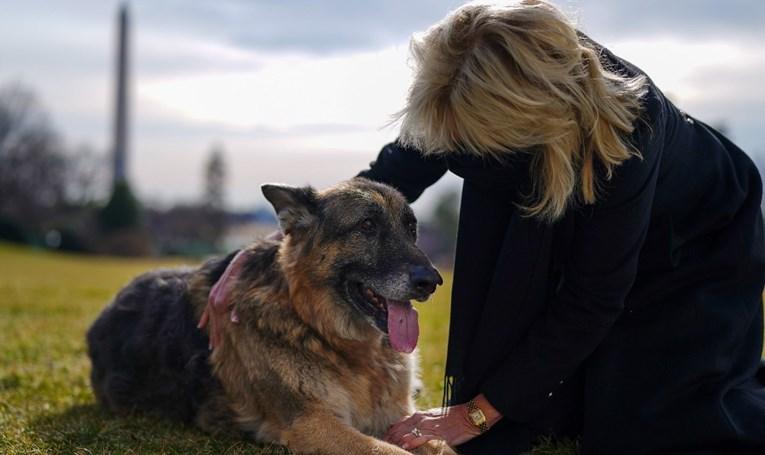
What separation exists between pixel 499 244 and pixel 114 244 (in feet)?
200

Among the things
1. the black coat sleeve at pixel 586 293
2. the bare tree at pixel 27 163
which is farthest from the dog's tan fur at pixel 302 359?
the bare tree at pixel 27 163

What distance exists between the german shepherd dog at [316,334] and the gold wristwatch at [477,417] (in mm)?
211

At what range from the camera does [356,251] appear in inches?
181

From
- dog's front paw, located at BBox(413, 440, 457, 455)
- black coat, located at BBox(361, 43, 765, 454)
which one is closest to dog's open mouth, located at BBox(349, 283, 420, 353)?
black coat, located at BBox(361, 43, 765, 454)

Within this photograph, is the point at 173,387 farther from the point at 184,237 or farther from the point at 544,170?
the point at 184,237

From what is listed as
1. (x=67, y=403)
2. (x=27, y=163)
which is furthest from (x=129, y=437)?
(x=27, y=163)

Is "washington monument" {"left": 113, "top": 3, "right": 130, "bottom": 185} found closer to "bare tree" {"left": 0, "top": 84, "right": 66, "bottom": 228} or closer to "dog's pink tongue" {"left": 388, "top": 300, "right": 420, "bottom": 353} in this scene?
"bare tree" {"left": 0, "top": 84, "right": 66, "bottom": 228}

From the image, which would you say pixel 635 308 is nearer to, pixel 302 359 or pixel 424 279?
pixel 424 279

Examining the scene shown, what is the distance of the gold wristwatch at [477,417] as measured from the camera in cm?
417

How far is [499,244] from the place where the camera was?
14.1ft

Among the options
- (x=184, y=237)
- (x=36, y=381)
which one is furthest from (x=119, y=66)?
(x=36, y=381)

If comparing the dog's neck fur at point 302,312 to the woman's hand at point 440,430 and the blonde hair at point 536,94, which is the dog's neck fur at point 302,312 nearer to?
the woman's hand at point 440,430

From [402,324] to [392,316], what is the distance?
0.08 m

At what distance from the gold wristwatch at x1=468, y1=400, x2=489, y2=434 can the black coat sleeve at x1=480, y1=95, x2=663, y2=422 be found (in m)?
0.11
